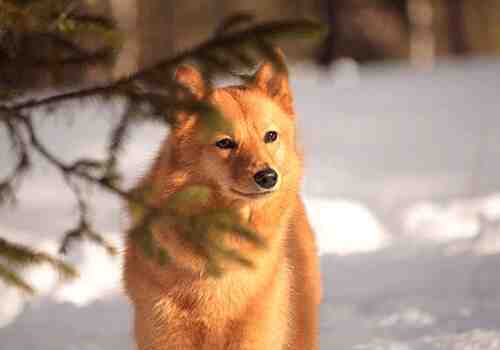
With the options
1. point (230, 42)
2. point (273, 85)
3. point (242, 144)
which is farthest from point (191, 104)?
point (273, 85)

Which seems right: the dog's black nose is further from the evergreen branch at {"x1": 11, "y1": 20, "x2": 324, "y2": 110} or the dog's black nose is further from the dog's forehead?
the evergreen branch at {"x1": 11, "y1": 20, "x2": 324, "y2": 110}

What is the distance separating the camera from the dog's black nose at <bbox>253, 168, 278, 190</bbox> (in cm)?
300

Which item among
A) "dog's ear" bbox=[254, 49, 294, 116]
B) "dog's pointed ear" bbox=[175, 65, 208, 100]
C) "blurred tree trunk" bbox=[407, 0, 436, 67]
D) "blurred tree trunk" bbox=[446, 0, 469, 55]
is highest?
"dog's pointed ear" bbox=[175, 65, 208, 100]

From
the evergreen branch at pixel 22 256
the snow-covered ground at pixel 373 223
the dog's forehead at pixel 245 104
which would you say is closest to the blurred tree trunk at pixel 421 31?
the snow-covered ground at pixel 373 223

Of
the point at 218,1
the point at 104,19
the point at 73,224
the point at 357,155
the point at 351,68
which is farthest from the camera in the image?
the point at 218,1

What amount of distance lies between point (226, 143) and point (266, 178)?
0.30 m

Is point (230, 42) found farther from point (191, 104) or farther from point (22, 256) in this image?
point (22, 256)

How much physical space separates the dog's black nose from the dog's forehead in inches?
11.9

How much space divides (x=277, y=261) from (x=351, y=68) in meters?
12.4

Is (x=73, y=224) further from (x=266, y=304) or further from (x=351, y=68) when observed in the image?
(x=351, y=68)

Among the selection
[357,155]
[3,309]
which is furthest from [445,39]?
[3,309]

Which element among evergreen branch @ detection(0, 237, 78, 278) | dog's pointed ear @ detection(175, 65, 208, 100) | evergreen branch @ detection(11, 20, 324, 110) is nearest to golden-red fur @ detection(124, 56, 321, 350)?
dog's pointed ear @ detection(175, 65, 208, 100)

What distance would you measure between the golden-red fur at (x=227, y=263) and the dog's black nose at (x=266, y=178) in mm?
29

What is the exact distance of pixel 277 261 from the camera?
10.8 feet
